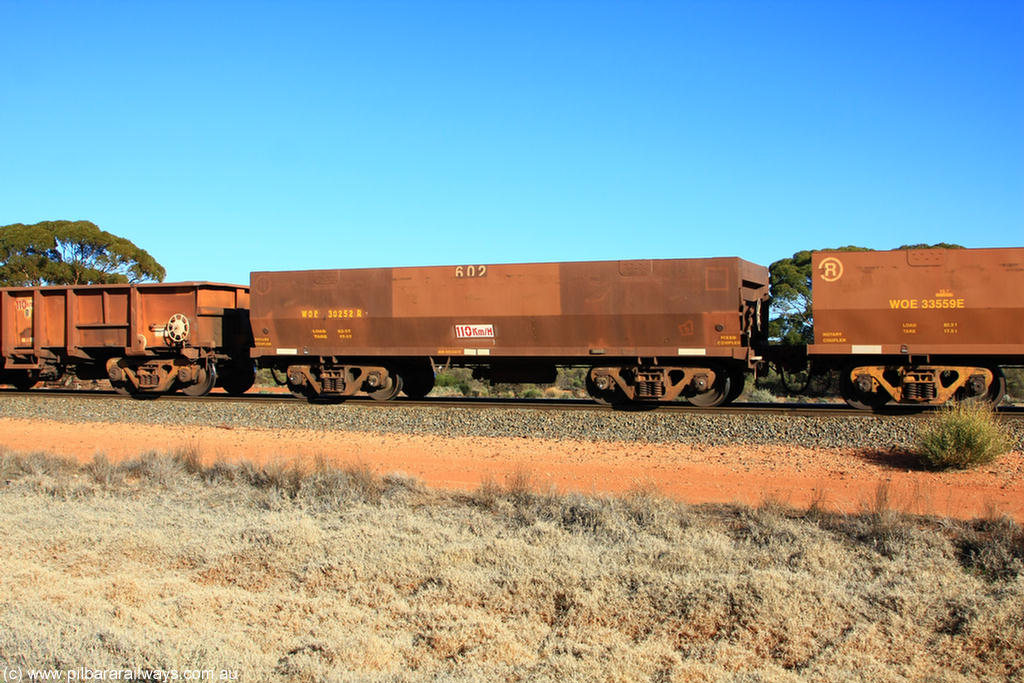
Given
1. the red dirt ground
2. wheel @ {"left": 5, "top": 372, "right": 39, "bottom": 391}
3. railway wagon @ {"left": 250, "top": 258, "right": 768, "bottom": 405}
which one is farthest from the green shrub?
wheel @ {"left": 5, "top": 372, "right": 39, "bottom": 391}

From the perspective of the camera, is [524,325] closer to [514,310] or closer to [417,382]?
[514,310]

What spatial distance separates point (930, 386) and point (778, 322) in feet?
49.5

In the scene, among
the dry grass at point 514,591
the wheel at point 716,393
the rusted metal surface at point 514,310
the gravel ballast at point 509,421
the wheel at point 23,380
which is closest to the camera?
the dry grass at point 514,591

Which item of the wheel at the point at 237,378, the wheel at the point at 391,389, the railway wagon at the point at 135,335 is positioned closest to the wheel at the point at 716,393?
the wheel at the point at 391,389

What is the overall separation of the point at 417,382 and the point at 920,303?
35.7 ft

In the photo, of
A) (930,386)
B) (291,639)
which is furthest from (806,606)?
(930,386)

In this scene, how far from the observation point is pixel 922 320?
49.0 ft

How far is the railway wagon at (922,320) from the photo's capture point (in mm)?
14680

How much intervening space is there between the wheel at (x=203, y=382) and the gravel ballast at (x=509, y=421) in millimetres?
1512

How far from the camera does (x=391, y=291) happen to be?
706 inches

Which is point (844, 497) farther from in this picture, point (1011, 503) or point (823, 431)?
point (823, 431)

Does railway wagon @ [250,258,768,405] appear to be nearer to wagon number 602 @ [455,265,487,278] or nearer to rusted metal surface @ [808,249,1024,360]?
wagon number 602 @ [455,265,487,278]

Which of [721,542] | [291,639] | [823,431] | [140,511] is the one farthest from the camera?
[823,431]

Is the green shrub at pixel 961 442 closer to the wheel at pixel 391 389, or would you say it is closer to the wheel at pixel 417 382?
the wheel at pixel 391 389
